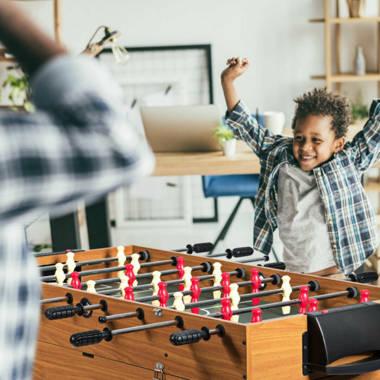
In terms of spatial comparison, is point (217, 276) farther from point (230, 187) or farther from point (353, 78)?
point (353, 78)

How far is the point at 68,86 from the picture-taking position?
61cm

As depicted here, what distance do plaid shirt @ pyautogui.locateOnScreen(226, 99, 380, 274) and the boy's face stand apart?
0.03 meters

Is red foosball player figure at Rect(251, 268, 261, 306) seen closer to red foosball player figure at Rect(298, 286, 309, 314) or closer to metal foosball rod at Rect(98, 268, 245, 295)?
metal foosball rod at Rect(98, 268, 245, 295)

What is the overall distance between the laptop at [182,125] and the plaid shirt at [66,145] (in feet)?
10.5

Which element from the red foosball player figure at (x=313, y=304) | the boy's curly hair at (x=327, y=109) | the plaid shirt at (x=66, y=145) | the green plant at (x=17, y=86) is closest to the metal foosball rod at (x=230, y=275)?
the red foosball player figure at (x=313, y=304)

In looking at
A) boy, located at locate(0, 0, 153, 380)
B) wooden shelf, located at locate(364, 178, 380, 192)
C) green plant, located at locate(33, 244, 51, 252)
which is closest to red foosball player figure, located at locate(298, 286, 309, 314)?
boy, located at locate(0, 0, 153, 380)

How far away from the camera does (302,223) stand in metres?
2.44

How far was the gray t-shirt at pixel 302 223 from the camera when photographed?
240 centimetres

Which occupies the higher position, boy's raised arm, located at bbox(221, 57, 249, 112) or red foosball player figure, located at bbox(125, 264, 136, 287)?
boy's raised arm, located at bbox(221, 57, 249, 112)

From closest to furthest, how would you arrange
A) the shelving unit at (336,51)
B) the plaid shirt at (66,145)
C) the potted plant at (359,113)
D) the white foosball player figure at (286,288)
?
the plaid shirt at (66,145) < the white foosball player figure at (286,288) < the shelving unit at (336,51) < the potted plant at (359,113)

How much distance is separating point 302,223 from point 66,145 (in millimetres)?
1914

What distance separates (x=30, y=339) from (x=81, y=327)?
3.76 ft

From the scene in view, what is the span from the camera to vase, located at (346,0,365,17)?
17.5ft

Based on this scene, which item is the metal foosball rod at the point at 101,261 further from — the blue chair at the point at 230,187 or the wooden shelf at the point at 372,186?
the wooden shelf at the point at 372,186
